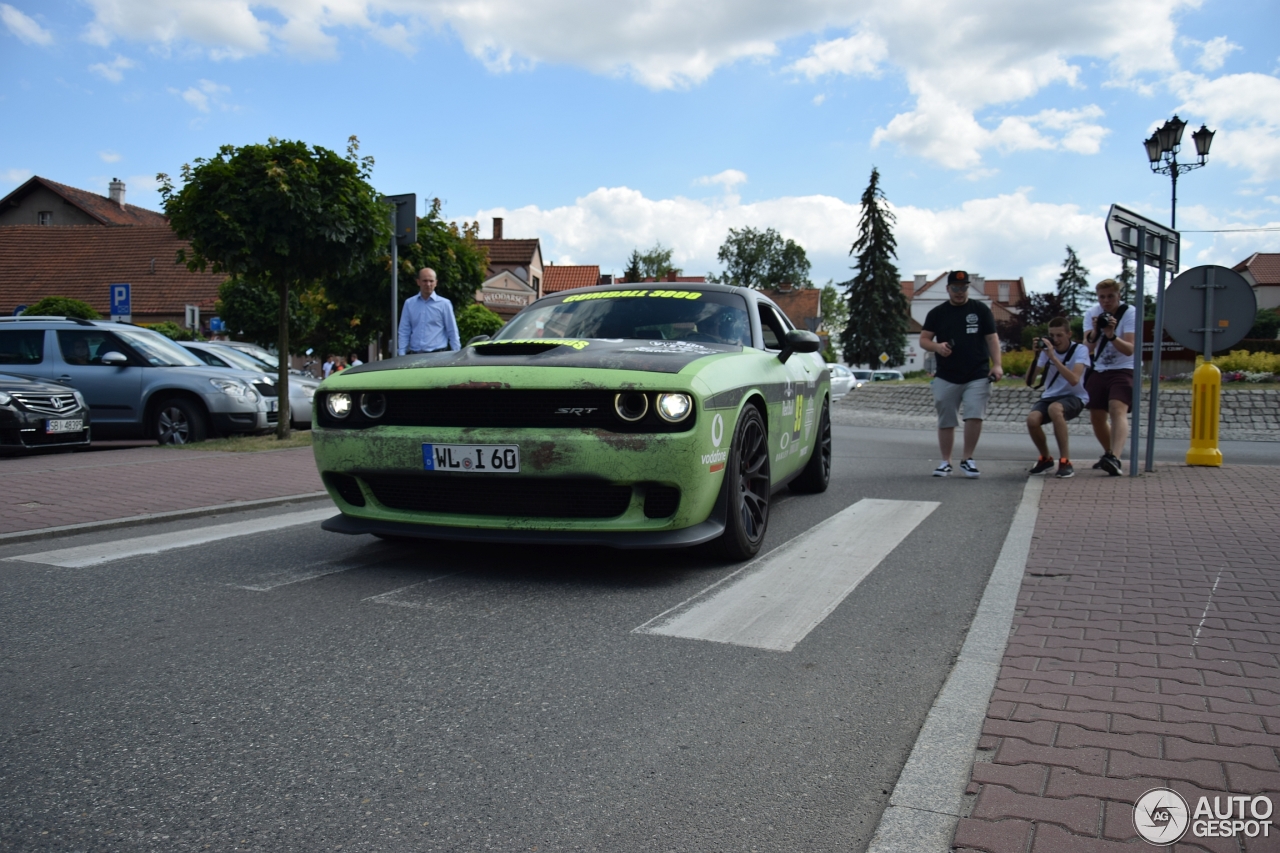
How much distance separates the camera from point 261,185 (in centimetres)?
1170

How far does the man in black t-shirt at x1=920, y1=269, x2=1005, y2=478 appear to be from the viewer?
28.5 feet

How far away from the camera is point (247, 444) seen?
460 inches

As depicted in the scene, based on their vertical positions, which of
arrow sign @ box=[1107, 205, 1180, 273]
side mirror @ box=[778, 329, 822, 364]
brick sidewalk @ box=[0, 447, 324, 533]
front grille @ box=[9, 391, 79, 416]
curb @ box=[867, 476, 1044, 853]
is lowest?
curb @ box=[867, 476, 1044, 853]

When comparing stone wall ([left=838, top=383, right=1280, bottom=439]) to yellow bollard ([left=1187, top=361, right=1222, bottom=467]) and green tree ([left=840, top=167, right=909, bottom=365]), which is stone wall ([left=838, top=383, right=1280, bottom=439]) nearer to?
yellow bollard ([left=1187, top=361, right=1222, bottom=467])

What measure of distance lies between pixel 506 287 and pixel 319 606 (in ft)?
222

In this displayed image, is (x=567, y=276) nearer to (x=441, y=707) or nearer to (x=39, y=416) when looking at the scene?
(x=39, y=416)

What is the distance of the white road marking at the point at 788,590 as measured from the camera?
3.81 metres

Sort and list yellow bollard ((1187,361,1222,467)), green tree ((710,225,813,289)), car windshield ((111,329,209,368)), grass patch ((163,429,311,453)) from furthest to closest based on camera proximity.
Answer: green tree ((710,225,813,289)) < car windshield ((111,329,209,368)) < grass patch ((163,429,311,453)) < yellow bollard ((1187,361,1222,467))

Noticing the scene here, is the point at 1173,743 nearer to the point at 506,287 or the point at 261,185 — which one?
the point at 261,185

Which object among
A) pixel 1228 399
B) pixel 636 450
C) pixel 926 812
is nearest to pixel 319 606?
pixel 636 450

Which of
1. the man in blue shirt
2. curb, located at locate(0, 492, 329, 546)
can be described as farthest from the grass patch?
curb, located at locate(0, 492, 329, 546)

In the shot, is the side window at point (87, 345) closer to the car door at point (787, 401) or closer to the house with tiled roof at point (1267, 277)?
the car door at point (787, 401)

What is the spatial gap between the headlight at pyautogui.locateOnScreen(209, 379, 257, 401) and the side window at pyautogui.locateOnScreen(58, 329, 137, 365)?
1.06 metres

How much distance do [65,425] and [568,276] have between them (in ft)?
271
